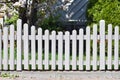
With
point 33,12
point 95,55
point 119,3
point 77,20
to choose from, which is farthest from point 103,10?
point 77,20

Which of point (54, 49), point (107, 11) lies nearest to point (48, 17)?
point (107, 11)

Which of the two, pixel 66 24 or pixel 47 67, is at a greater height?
pixel 66 24

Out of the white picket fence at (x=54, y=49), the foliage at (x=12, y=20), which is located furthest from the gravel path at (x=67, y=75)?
the foliage at (x=12, y=20)

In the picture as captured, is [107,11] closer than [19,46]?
No

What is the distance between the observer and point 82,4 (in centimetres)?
1688

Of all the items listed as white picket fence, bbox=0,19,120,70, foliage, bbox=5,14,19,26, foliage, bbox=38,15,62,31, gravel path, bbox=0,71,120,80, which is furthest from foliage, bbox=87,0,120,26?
foliage, bbox=5,14,19,26

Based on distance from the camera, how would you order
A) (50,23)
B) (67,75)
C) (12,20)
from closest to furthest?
1. (67,75)
2. (50,23)
3. (12,20)

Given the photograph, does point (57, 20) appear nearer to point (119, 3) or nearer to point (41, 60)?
point (119, 3)

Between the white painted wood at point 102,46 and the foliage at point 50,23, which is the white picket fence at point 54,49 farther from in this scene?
the foliage at point 50,23

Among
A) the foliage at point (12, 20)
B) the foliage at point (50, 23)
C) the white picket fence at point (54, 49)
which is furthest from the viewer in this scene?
the foliage at point (12, 20)

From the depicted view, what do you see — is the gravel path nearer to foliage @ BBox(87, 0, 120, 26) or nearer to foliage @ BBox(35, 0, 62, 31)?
foliage @ BBox(87, 0, 120, 26)

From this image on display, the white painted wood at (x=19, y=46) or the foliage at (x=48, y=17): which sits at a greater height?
the foliage at (x=48, y=17)

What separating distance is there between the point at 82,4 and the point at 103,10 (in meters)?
4.63

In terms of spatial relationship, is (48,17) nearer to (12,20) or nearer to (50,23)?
(50,23)
